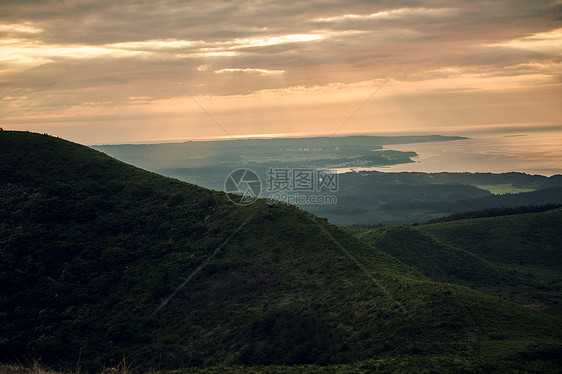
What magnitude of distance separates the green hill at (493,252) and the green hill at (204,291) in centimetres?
3234

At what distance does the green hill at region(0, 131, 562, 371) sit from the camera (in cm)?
2444

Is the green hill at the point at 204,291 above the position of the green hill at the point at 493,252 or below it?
above

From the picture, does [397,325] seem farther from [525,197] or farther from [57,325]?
[525,197]

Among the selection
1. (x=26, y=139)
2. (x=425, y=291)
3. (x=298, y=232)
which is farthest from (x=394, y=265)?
(x=26, y=139)

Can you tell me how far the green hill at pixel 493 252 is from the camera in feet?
214

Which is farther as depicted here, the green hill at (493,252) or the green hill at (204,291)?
the green hill at (493,252)

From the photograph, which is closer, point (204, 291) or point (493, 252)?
point (204, 291)

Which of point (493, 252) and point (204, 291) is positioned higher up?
point (204, 291)

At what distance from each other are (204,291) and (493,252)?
237ft

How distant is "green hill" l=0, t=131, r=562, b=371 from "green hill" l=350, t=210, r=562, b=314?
32338 mm

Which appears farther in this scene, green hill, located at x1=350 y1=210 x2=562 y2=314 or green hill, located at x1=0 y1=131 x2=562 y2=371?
green hill, located at x1=350 y1=210 x2=562 y2=314

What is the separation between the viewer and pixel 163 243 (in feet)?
137

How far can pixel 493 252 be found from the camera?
86.4 metres

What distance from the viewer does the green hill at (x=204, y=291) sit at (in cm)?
2444
